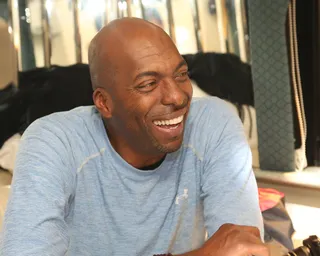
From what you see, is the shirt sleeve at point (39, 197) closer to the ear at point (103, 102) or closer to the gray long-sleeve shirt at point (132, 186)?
the gray long-sleeve shirt at point (132, 186)

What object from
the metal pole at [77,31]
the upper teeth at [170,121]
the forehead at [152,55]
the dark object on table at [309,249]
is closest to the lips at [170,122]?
the upper teeth at [170,121]

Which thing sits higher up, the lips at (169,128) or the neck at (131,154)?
the lips at (169,128)

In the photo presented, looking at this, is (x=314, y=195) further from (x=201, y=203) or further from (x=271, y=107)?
(x=201, y=203)

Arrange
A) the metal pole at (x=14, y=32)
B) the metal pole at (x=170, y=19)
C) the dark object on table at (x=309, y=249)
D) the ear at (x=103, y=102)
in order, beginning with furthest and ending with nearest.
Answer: the metal pole at (x=170, y=19)
the metal pole at (x=14, y=32)
the ear at (x=103, y=102)
the dark object on table at (x=309, y=249)

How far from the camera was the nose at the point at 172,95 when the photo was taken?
1044 millimetres

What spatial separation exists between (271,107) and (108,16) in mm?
874

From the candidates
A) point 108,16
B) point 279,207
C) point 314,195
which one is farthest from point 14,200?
→ point 314,195

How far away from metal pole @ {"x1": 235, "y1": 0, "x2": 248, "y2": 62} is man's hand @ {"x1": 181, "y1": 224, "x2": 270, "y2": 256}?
1434mm

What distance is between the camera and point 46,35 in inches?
82.1

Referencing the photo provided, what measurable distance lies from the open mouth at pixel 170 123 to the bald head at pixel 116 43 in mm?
149

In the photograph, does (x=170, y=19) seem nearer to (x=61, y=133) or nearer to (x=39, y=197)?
(x=61, y=133)

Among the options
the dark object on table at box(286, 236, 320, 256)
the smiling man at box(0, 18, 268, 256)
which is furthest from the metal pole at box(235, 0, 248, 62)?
the dark object on table at box(286, 236, 320, 256)

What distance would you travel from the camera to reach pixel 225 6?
2252mm

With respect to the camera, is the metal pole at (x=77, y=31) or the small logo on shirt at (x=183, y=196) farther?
the metal pole at (x=77, y=31)
